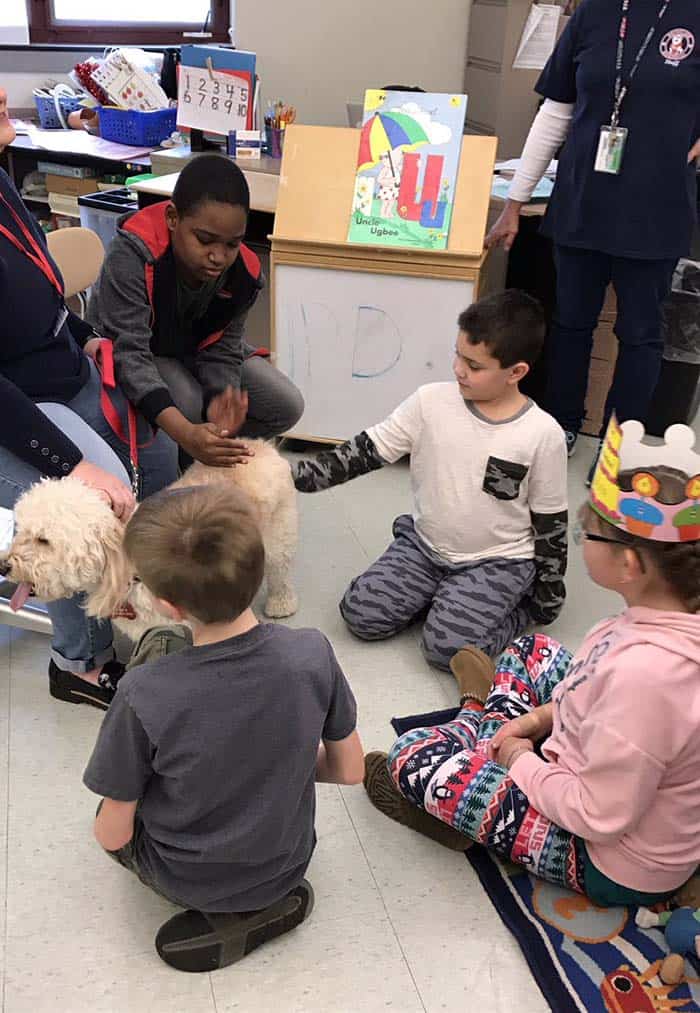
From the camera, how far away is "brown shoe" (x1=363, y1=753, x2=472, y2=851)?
60.2 inches

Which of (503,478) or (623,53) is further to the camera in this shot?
(623,53)

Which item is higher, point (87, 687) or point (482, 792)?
point (482, 792)

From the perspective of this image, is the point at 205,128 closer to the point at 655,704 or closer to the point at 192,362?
the point at 192,362

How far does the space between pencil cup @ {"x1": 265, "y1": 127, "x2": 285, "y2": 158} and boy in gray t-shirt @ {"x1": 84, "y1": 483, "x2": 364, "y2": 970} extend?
239cm

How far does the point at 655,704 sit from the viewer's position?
1.15 meters

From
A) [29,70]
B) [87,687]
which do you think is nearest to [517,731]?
[87,687]

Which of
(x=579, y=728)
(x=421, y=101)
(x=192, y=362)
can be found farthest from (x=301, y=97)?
(x=579, y=728)

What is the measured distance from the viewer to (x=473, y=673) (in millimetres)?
1806

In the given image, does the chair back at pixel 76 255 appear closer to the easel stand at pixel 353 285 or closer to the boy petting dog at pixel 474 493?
the easel stand at pixel 353 285

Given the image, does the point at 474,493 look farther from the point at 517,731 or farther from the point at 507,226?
the point at 507,226

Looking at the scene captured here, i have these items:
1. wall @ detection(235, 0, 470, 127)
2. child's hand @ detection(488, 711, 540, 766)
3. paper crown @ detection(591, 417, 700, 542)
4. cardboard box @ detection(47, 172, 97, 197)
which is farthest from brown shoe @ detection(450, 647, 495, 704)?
wall @ detection(235, 0, 470, 127)

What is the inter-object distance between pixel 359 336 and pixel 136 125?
166 cm

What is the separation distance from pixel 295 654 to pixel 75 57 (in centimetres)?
379

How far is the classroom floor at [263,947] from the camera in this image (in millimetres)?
1295
